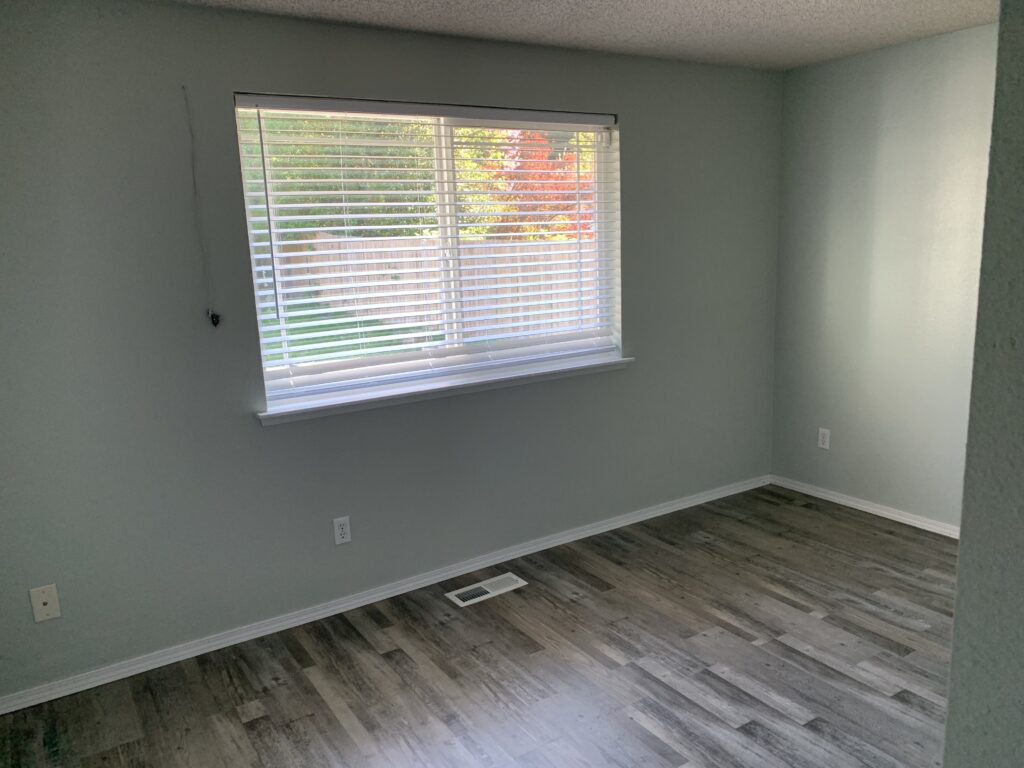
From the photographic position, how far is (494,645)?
2.70 metres

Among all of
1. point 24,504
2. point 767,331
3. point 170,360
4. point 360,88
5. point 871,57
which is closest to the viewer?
point 24,504

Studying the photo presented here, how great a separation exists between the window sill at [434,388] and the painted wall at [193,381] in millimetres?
52

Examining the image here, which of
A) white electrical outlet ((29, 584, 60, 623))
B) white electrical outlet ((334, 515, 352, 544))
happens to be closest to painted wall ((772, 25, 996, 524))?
white electrical outlet ((334, 515, 352, 544))

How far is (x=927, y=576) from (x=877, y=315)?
131 centimetres

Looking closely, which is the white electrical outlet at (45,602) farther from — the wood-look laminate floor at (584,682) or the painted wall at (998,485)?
the painted wall at (998,485)

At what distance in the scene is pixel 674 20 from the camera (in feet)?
9.27

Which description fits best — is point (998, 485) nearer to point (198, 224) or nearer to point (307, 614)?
point (198, 224)

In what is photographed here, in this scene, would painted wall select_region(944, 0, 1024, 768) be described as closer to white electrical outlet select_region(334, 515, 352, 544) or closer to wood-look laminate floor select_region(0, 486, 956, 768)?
wood-look laminate floor select_region(0, 486, 956, 768)

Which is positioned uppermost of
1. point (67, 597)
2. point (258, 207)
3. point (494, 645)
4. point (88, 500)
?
point (258, 207)

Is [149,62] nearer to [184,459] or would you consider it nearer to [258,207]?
[258,207]

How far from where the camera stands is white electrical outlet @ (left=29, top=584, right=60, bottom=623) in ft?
7.90

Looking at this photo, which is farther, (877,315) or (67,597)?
(877,315)

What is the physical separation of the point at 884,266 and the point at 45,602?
3.86 metres

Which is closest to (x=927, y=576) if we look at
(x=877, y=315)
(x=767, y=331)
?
(x=877, y=315)
